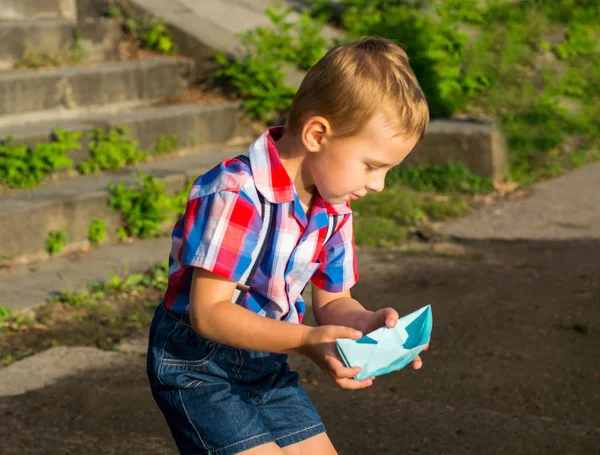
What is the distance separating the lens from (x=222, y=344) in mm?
2205

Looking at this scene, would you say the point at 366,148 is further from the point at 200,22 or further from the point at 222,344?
the point at 200,22

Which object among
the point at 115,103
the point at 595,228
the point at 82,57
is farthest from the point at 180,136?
the point at 595,228

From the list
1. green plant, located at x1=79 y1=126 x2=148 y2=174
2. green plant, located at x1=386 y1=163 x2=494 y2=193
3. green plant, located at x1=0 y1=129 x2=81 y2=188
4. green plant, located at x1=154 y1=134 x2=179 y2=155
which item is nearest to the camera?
green plant, located at x1=0 y1=129 x2=81 y2=188

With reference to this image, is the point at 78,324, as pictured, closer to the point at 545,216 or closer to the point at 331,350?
the point at 331,350

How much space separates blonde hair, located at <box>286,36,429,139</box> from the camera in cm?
203

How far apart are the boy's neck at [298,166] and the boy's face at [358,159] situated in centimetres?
6

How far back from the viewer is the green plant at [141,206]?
5406mm

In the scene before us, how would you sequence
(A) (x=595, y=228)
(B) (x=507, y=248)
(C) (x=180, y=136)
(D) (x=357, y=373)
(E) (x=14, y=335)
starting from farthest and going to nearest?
(C) (x=180, y=136) → (A) (x=595, y=228) → (B) (x=507, y=248) → (E) (x=14, y=335) → (D) (x=357, y=373)

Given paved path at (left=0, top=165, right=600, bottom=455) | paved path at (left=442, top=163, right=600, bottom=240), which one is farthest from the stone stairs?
paved path at (left=442, top=163, right=600, bottom=240)

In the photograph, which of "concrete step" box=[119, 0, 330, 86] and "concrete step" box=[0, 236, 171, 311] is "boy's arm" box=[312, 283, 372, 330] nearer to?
"concrete step" box=[0, 236, 171, 311]

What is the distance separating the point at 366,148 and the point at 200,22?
20.0ft

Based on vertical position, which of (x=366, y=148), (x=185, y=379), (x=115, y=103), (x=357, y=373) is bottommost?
(x=115, y=103)

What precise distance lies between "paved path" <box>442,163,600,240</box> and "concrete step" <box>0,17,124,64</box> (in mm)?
3027

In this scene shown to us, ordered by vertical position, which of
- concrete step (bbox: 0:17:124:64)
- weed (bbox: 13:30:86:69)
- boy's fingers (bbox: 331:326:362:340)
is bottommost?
weed (bbox: 13:30:86:69)
